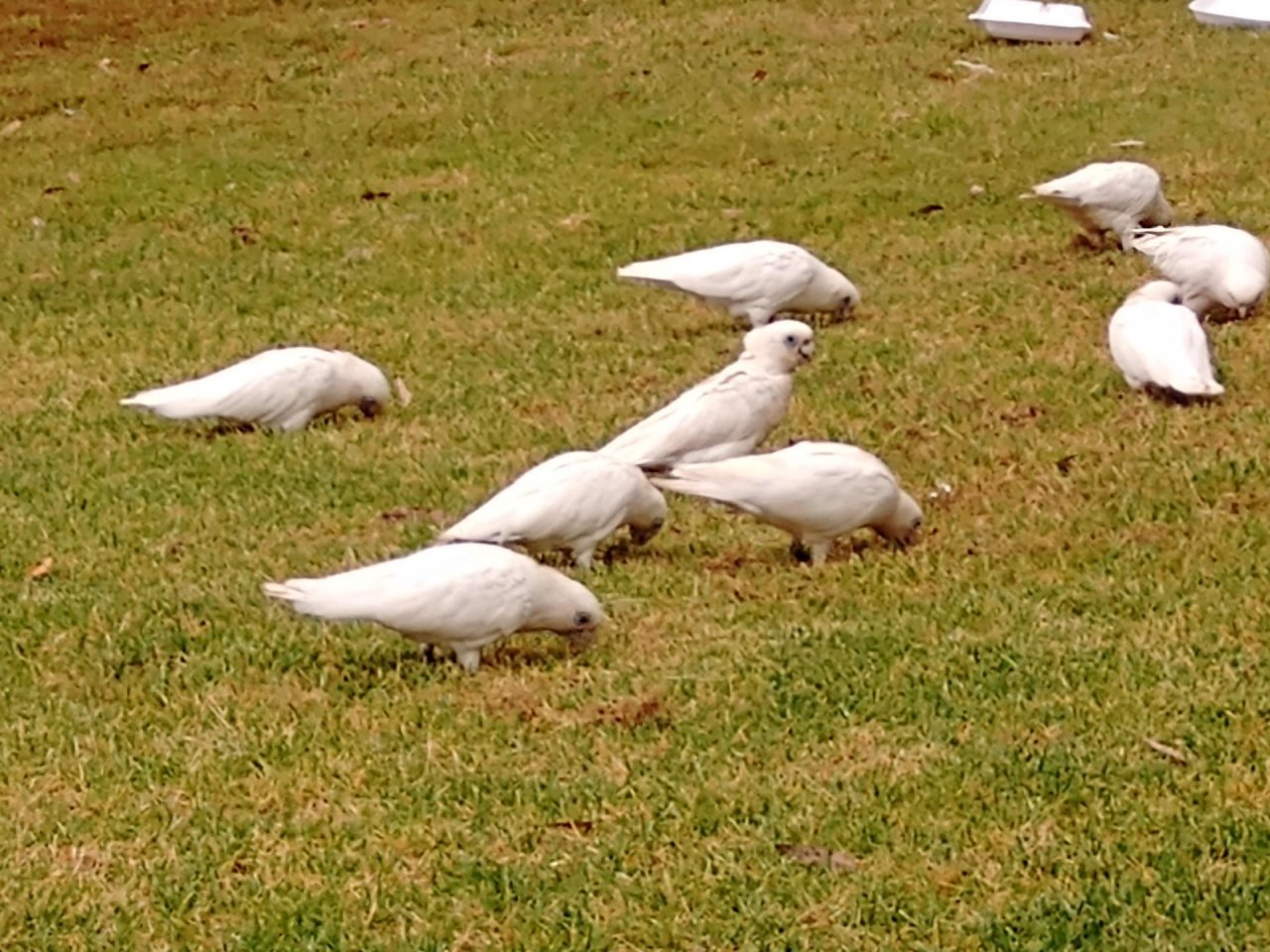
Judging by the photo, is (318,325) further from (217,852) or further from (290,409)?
A: (217,852)

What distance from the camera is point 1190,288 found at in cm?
712

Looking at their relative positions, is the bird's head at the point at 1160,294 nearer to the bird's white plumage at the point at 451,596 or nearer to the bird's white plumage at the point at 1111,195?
the bird's white plumage at the point at 1111,195

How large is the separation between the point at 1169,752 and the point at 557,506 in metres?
1.63

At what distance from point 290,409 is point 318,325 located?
1.49 meters

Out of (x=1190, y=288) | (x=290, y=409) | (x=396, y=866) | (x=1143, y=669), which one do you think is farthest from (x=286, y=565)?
(x=1190, y=288)

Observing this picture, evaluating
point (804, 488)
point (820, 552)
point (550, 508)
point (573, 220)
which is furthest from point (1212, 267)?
point (550, 508)

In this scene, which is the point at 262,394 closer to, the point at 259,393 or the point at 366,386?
the point at 259,393

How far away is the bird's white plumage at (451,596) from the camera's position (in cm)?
435

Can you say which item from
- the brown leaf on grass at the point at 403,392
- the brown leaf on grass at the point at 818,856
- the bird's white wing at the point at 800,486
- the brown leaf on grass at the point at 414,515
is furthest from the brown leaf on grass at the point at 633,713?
the brown leaf on grass at the point at 403,392

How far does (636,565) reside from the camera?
523 cm

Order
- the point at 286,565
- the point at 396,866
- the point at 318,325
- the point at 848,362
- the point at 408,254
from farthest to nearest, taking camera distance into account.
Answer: the point at 408,254
the point at 318,325
the point at 848,362
the point at 286,565
the point at 396,866

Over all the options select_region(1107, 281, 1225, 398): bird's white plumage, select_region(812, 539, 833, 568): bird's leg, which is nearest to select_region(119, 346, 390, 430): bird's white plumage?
select_region(812, 539, 833, 568): bird's leg

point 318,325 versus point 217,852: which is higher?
point 217,852

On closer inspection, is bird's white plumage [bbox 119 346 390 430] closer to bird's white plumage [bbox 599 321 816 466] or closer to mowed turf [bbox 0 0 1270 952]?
mowed turf [bbox 0 0 1270 952]
